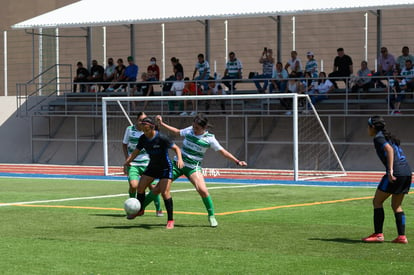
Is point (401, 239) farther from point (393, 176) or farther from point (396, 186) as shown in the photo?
point (393, 176)

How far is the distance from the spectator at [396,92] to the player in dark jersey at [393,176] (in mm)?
15229

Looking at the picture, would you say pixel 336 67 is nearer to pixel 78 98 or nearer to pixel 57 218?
pixel 78 98

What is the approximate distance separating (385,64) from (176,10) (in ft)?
25.3

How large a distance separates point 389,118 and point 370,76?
148 cm

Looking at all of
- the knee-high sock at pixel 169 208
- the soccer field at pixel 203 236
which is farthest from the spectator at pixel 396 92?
the knee-high sock at pixel 169 208

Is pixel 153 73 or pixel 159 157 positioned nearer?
pixel 159 157

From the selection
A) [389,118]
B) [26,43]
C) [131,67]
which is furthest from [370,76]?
[26,43]

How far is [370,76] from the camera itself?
91.1 ft

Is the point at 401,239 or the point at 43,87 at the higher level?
the point at 43,87

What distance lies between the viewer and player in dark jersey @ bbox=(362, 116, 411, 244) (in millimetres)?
12055

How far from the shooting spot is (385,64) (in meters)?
28.0

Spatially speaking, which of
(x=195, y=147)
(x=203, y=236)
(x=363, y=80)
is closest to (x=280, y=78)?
(x=363, y=80)

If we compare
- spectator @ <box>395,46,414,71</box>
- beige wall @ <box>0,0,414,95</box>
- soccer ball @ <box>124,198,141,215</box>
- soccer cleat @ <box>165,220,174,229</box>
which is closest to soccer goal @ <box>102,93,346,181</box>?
spectator @ <box>395,46,414,71</box>

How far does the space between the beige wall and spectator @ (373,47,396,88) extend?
436cm
